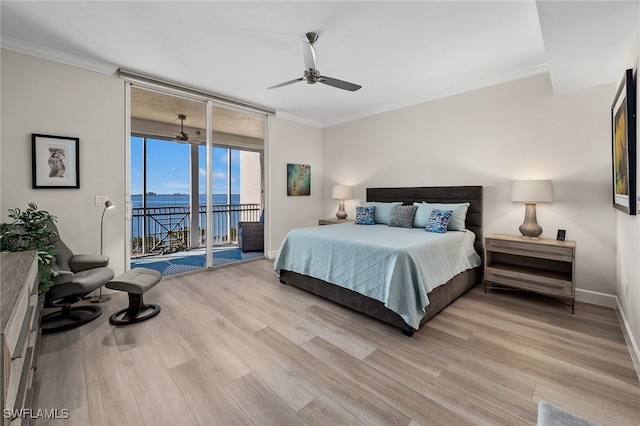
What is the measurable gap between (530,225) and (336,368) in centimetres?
275

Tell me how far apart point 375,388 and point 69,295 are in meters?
2.62

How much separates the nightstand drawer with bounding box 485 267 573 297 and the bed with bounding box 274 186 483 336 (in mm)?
290

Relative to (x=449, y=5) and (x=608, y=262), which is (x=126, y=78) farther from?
(x=608, y=262)

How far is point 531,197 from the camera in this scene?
297cm

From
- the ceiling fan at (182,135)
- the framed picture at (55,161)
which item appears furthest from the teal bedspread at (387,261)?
the ceiling fan at (182,135)

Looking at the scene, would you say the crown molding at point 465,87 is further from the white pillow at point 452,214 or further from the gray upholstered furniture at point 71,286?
the gray upholstered furniture at point 71,286

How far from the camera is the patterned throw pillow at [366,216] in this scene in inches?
170

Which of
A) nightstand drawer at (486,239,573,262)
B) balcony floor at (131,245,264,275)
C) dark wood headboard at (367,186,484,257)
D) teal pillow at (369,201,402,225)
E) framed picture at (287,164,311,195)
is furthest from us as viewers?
framed picture at (287,164,311,195)

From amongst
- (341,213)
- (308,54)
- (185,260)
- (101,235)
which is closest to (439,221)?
(341,213)

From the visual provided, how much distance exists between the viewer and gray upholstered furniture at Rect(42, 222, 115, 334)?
234 cm

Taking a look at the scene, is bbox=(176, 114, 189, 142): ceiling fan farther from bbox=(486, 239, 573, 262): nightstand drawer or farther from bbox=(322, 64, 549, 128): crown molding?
bbox=(486, 239, 573, 262): nightstand drawer

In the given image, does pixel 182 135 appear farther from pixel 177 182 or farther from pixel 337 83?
pixel 337 83

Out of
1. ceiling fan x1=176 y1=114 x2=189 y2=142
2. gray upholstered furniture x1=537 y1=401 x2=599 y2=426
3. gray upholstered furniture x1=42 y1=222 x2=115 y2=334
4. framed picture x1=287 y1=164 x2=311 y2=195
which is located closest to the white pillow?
framed picture x1=287 y1=164 x2=311 y2=195

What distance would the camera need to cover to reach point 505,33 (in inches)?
102
